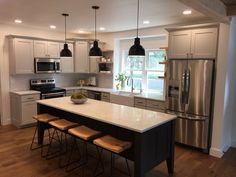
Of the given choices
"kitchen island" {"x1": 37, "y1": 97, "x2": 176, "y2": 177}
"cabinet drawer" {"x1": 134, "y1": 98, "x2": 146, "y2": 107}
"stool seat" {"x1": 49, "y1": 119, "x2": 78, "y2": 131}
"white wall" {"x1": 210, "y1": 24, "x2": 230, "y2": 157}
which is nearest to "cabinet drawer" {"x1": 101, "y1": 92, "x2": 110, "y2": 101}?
"cabinet drawer" {"x1": 134, "y1": 98, "x2": 146, "y2": 107}

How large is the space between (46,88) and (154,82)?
309cm

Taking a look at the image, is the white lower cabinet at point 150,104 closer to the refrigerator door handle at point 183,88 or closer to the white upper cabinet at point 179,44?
the refrigerator door handle at point 183,88

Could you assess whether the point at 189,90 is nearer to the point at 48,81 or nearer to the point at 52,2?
the point at 52,2

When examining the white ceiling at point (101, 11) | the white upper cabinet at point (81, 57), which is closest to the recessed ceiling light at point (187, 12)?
the white ceiling at point (101, 11)

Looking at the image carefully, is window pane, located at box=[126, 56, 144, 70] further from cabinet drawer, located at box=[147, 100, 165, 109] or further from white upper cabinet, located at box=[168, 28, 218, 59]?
white upper cabinet, located at box=[168, 28, 218, 59]

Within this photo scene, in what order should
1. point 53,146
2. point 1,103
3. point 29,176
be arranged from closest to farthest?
point 29,176
point 53,146
point 1,103

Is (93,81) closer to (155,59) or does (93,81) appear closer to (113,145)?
(155,59)

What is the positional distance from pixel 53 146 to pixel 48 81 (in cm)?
247

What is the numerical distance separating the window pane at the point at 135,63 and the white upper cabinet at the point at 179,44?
1.66m

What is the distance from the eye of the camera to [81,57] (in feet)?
20.6

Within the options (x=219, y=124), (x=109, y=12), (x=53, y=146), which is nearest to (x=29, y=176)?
(x=53, y=146)

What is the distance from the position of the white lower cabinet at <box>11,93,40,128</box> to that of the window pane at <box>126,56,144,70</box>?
9.08ft

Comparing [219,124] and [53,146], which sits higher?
[219,124]

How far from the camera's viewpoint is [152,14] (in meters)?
3.85
